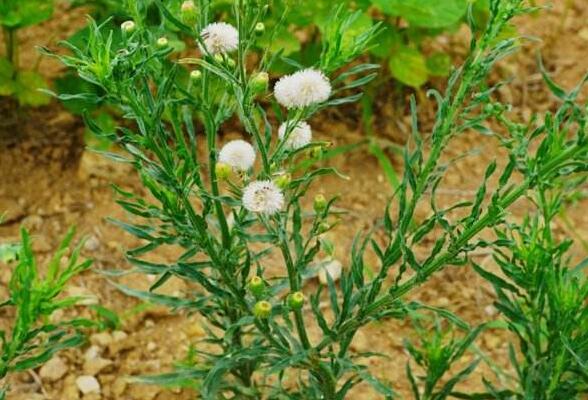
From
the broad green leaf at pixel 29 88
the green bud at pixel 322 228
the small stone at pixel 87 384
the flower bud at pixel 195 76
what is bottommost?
the small stone at pixel 87 384

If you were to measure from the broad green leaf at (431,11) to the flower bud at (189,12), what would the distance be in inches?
53.4

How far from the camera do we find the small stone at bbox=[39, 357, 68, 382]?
2.57 meters

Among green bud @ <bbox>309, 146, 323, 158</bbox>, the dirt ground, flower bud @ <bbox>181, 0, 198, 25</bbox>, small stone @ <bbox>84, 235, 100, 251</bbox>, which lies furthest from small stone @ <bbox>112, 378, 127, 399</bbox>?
Result: flower bud @ <bbox>181, 0, 198, 25</bbox>

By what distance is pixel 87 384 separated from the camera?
8.40ft

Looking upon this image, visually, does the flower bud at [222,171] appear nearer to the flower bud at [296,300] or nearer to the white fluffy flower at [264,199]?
the white fluffy flower at [264,199]

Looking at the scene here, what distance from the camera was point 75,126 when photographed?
3.18 meters

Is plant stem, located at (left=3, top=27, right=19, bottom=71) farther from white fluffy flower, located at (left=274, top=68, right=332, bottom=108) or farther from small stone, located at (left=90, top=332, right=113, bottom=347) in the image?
white fluffy flower, located at (left=274, top=68, right=332, bottom=108)

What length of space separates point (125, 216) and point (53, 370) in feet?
1.84

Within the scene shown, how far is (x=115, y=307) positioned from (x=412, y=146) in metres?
1.11

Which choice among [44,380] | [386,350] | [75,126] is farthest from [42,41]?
[386,350]

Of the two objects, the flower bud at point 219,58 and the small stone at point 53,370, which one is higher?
the flower bud at point 219,58

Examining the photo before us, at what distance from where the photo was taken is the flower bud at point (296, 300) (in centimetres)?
181

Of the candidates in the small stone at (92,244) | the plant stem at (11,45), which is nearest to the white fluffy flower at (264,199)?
the small stone at (92,244)

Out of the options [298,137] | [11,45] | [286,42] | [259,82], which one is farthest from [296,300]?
[11,45]
